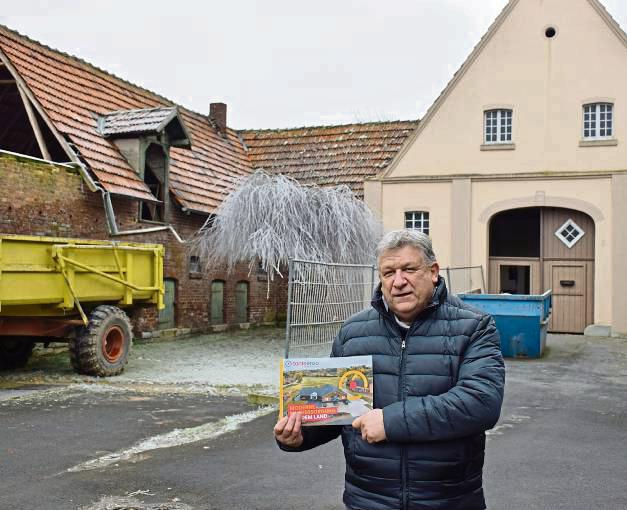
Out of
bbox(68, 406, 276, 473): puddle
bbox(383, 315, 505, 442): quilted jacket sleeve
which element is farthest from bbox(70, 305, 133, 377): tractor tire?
bbox(383, 315, 505, 442): quilted jacket sleeve

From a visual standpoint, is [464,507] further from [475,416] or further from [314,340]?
[314,340]

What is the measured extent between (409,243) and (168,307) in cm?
1780


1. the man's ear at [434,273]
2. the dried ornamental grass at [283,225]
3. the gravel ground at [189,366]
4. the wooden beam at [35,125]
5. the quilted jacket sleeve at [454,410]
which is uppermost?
the wooden beam at [35,125]

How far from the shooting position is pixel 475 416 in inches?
117

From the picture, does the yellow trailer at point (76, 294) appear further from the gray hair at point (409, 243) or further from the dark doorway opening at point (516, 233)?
the dark doorway opening at point (516, 233)

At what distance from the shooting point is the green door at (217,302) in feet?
74.4

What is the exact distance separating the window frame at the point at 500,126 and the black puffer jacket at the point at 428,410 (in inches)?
813

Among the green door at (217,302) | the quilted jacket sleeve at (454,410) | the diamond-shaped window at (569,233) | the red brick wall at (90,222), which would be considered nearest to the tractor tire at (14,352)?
the red brick wall at (90,222)

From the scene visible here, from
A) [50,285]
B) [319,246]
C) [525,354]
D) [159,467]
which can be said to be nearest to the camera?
[159,467]

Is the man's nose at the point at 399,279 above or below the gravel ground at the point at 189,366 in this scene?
above

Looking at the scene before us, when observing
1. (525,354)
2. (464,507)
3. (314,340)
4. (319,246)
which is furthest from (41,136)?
(464,507)

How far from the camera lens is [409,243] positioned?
3.23 metres

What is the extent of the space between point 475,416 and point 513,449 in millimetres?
5352

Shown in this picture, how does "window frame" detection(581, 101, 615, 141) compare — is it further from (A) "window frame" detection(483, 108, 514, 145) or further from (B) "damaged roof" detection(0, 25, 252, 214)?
(B) "damaged roof" detection(0, 25, 252, 214)
